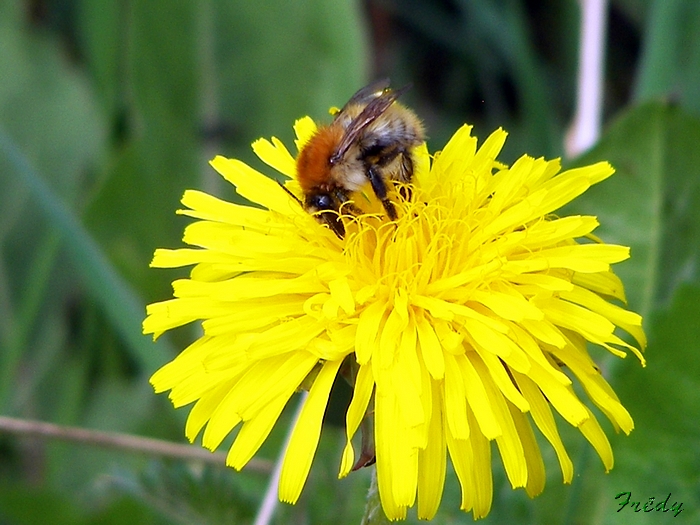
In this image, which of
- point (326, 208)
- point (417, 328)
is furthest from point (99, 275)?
point (417, 328)

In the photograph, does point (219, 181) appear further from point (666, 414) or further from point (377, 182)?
point (666, 414)

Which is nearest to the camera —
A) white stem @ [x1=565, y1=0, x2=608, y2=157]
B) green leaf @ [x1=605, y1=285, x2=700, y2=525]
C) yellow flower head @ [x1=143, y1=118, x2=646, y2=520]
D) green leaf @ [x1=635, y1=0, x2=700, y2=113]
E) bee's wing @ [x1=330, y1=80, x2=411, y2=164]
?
yellow flower head @ [x1=143, y1=118, x2=646, y2=520]

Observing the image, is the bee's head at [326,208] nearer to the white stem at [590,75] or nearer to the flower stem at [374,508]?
the flower stem at [374,508]

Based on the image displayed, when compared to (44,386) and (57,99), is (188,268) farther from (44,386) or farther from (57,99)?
(57,99)

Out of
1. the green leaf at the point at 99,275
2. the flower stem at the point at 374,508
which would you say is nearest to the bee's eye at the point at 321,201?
the flower stem at the point at 374,508

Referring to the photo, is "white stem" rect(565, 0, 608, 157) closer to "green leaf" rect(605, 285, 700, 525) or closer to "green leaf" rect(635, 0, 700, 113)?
"green leaf" rect(635, 0, 700, 113)

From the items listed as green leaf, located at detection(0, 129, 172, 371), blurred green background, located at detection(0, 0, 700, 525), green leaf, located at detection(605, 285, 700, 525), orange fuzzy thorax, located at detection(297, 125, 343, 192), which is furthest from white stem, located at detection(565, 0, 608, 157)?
green leaf, located at detection(0, 129, 172, 371)

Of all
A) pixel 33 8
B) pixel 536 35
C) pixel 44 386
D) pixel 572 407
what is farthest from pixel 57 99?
pixel 572 407
